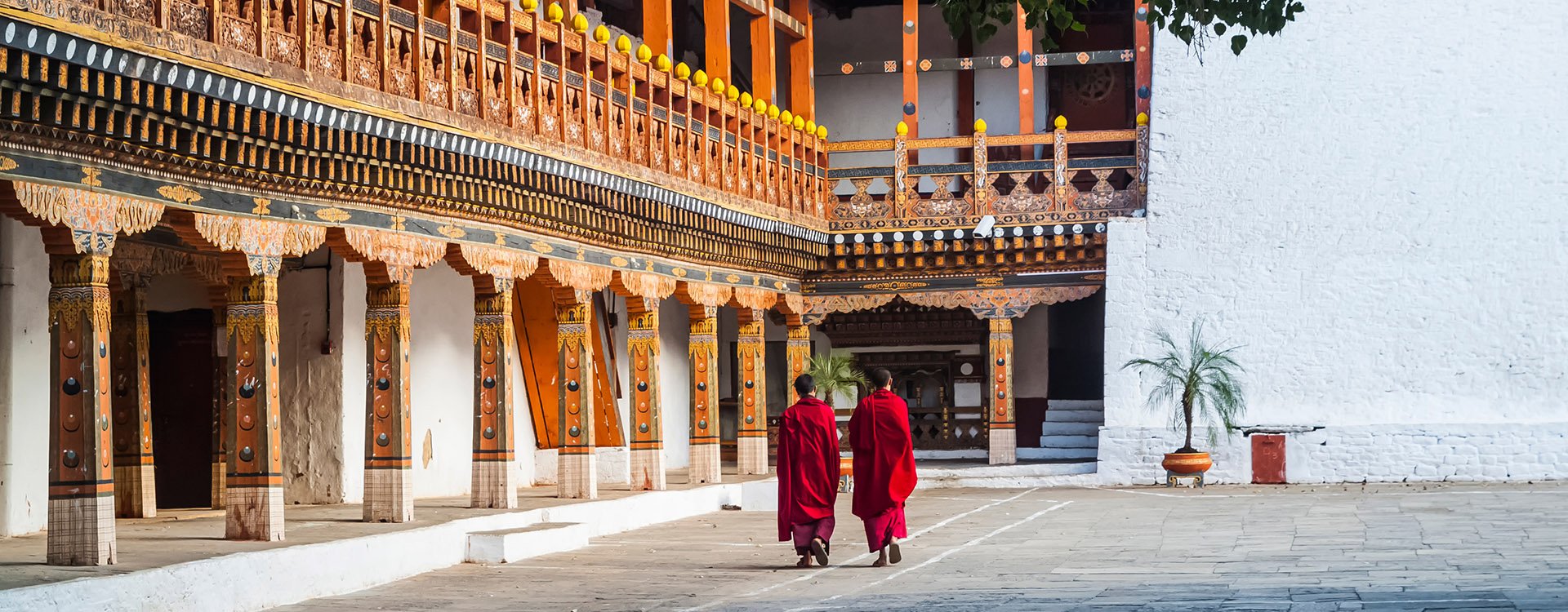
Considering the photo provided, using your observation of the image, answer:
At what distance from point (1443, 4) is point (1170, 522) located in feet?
24.8

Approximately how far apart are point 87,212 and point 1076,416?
1254 cm

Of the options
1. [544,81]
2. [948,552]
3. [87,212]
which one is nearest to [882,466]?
[948,552]

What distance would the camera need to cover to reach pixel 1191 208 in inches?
651

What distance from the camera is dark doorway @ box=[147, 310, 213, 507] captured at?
1241cm

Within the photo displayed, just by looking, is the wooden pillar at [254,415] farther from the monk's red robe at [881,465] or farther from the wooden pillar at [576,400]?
the wooden pillar at [576,400]

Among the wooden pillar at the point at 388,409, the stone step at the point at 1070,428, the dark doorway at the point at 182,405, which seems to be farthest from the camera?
the stone step at the point at 1070,428

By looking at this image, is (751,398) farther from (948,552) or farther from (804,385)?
(804,385)

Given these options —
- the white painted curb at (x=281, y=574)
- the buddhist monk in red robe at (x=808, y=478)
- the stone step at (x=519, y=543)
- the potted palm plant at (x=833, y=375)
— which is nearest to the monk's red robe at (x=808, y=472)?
the buddhist monk in red robe at (x=808, y=478)

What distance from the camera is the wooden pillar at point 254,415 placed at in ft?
28.6

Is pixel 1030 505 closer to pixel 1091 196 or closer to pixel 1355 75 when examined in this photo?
pixel 1091 196

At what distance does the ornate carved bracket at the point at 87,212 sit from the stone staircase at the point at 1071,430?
11.3m

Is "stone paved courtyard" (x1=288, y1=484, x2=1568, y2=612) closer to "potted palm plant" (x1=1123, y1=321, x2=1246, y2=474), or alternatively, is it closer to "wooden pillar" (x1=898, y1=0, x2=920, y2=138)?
"potted palm plant" (x1=1123, y1=321, x2=1246, y2=474)

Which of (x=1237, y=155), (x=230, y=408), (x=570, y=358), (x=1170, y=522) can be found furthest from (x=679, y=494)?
(x=1237, y=155)

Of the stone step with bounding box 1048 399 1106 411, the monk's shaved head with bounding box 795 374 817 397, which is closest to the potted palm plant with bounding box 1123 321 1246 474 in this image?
the stone step with bounding box 1048 399 1106 411
